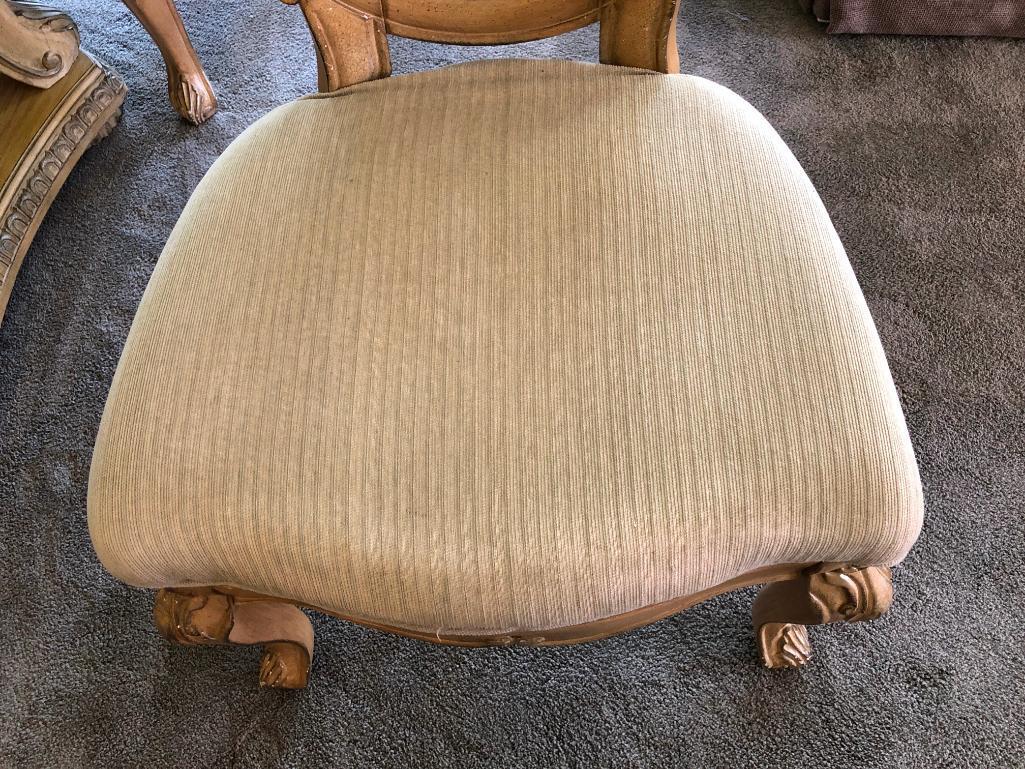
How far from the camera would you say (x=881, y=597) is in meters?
0.46

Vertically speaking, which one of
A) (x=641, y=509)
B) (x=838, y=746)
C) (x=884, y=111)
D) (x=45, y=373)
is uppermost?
(x=641, y=509)

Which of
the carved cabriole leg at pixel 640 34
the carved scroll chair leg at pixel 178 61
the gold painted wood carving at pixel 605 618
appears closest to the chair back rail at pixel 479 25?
the carved cabriole leg at pixel 640 34

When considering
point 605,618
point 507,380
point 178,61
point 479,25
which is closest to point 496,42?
point 479,25

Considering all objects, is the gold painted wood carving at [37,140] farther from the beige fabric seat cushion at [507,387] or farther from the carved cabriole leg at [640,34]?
the carved cabriole leg at [640,34]

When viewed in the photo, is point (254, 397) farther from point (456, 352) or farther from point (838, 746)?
point (838, 746)

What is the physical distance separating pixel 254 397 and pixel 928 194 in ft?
2.64

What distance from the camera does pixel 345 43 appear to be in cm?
54

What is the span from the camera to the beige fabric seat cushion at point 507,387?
399mm

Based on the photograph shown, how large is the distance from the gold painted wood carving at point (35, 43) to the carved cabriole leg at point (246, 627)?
2.25 ft

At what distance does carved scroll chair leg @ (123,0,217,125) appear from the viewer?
2.95 feet

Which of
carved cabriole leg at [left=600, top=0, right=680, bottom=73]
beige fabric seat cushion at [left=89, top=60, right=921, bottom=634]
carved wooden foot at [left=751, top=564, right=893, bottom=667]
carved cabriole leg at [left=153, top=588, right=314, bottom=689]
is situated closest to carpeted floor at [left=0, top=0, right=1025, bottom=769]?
carved cabriole leg at [left=153, top=588, right=314, bottom=689]

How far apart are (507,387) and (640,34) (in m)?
0.27

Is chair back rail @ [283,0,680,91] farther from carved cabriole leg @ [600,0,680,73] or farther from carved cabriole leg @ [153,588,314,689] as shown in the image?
carved cabriole leg @ [153,588,314,689]

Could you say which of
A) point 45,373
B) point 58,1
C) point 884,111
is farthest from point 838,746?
point 58,1
